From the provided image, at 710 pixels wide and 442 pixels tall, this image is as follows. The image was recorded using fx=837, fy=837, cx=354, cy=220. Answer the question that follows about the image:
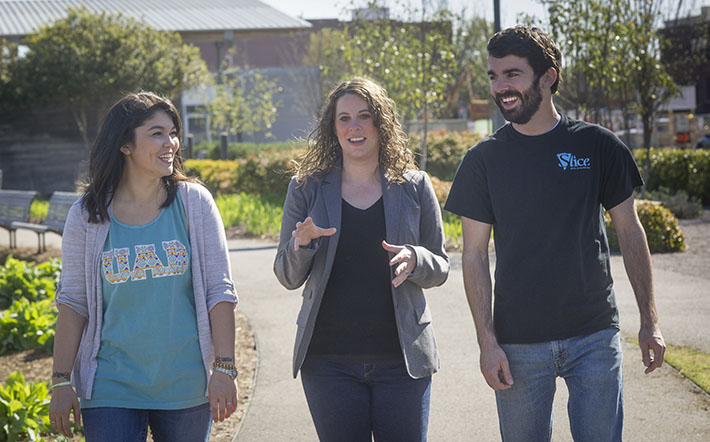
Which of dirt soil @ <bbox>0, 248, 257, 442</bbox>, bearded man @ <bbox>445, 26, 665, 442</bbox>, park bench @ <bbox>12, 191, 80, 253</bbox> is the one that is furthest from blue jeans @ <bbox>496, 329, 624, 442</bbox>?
park bench @ <bbox>12, 191, 80, 253</bbox>

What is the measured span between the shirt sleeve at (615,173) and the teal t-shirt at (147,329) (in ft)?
5.17

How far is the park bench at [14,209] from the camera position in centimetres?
1400

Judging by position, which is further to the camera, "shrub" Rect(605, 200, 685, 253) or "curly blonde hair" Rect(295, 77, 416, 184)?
"shrub" Rect(605, 200, 685, 253)

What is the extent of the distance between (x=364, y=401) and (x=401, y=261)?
0.59m

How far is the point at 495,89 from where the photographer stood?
3150 millimetres

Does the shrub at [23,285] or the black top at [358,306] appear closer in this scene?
the black top at [358,306]

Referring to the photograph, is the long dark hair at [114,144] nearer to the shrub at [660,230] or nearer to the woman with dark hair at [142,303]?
the woman with dark hair at [142,303]

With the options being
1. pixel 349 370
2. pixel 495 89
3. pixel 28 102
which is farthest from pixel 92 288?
pixel 28 102

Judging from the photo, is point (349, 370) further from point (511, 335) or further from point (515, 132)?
point (515, 132)

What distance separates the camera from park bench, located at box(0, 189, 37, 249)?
45.9 ft

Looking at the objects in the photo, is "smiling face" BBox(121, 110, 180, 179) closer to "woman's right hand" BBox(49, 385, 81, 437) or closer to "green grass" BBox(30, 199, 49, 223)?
"woman's right hand" BBox(49, 385, 81, 437)

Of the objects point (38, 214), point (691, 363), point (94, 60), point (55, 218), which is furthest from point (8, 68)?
point (691, 363)

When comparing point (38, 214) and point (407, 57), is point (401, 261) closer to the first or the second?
point (407, 57)

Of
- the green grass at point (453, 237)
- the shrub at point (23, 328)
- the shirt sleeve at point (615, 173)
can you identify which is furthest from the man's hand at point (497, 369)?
the green grass at point (453, 237)
